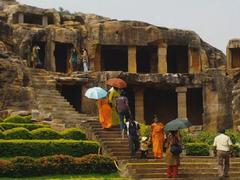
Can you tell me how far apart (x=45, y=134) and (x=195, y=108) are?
2340 cm

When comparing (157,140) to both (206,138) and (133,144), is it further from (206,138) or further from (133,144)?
(206,138)

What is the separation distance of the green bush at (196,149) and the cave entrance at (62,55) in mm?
20137

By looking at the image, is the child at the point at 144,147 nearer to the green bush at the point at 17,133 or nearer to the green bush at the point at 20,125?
the green bush at the point at 17,133

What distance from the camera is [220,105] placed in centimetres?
4053

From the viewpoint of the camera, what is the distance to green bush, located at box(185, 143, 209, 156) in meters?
24.9

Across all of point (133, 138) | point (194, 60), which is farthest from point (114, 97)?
point (194, 60)

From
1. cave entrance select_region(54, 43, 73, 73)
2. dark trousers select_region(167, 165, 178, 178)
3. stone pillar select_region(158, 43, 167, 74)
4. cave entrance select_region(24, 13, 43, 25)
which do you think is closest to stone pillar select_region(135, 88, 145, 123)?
stone pillar select_region(158, 43, 167, 74)

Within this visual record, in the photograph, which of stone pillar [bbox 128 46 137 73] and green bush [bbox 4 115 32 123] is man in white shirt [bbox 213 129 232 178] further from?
stone pillar [bbox 128 46 137 73]

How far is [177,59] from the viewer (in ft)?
158

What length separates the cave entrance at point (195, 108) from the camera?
45688mm

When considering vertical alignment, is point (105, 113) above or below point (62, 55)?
below

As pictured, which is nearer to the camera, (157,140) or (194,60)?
(157,140)

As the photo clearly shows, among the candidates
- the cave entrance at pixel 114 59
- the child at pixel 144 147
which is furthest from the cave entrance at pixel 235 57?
the child at pixel 144 147

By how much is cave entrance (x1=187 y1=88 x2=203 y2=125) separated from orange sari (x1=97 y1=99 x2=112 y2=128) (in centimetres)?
2097
